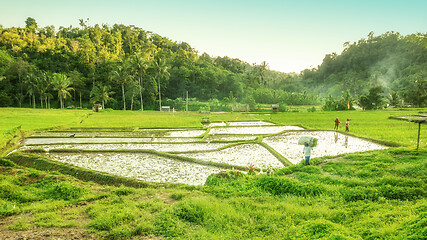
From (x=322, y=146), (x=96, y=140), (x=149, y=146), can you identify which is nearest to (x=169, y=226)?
(x=149, y=146)

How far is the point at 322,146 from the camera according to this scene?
1288cm

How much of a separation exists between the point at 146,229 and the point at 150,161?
6.60 metres

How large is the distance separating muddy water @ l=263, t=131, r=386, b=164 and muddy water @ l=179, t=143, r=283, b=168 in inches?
30.2

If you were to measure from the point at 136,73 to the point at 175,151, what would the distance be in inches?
1226

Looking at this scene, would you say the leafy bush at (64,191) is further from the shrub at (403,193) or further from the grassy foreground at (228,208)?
the shrub at (403,193)

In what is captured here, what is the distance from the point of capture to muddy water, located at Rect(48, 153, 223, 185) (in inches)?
337

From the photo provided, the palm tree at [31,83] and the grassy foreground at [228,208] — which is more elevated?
the palm tree at [31,83]

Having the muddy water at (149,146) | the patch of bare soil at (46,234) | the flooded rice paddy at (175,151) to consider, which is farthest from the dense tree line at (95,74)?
the patch of bare soil at (46,234)

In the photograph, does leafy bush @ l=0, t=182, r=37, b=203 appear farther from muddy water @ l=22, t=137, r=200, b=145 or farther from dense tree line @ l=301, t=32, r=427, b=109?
dense tree line @ l=301, t=32, r=427, b=109

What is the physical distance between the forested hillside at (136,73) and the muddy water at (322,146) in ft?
78.4

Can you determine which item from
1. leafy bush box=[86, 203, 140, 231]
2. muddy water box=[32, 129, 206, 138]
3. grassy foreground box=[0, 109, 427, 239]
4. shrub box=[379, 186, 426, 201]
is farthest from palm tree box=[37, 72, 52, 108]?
shrub box=[379, 186, 426, 201]

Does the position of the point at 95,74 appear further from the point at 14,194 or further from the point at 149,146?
the point at 14,194

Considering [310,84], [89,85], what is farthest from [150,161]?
[310,84]

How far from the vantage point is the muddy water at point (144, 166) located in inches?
337
